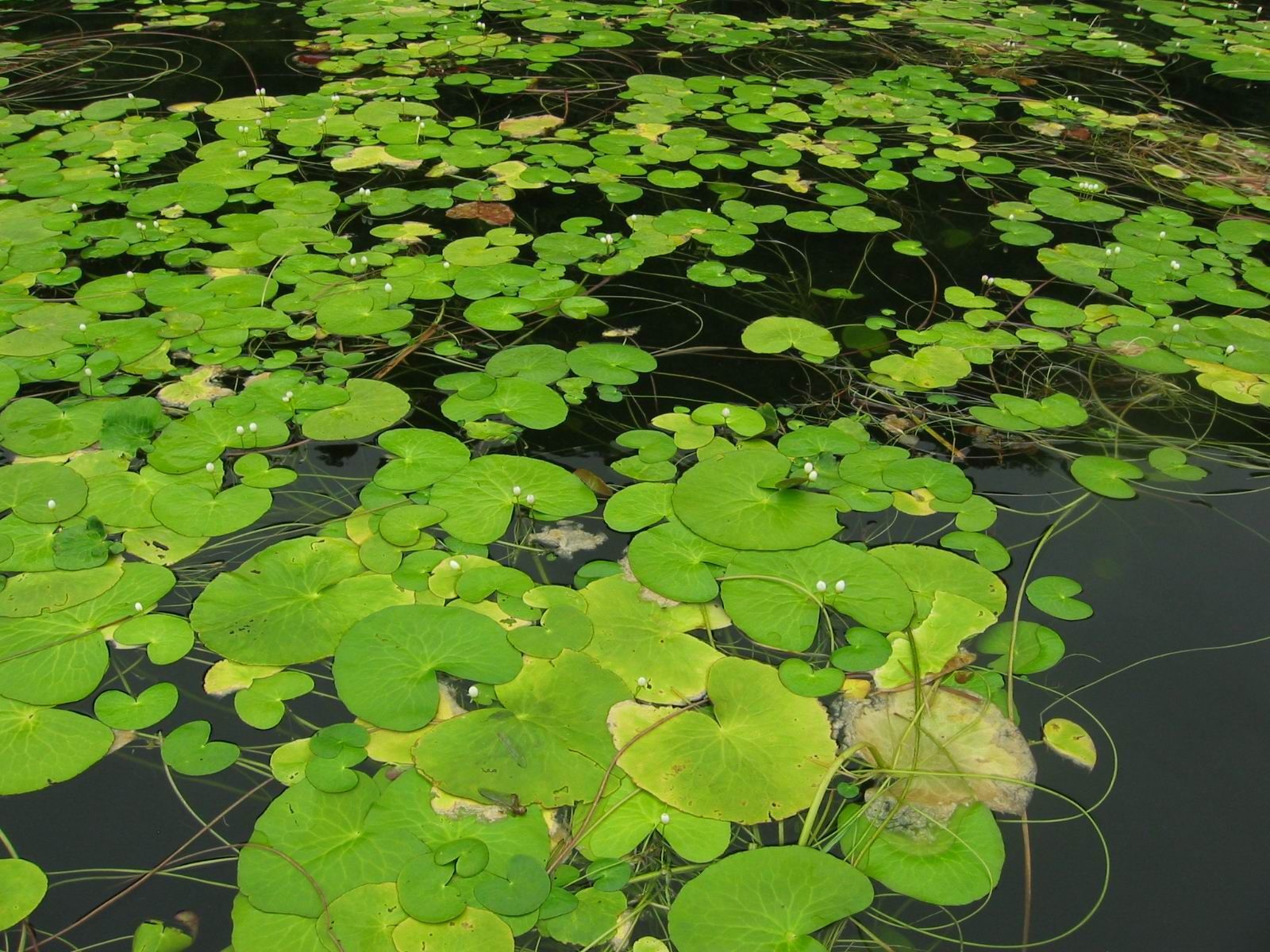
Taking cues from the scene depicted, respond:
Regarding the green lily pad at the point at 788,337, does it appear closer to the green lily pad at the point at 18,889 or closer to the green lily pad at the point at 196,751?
the green lily pad at the point at 196,751

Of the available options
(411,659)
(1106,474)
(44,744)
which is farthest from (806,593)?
(44,744)

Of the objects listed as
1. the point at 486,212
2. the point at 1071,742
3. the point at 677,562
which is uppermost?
the point at 486,212

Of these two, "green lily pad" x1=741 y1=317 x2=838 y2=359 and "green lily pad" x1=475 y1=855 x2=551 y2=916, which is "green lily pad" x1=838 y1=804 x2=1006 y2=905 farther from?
"green lily pad" x1=741 y1=317 x2=838 y2=359

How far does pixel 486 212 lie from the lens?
3416mm

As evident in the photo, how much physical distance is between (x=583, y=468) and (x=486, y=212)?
1.48 m

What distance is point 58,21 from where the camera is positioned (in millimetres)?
5211

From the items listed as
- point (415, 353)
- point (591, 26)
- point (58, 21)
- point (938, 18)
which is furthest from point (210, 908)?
point (938, 18)

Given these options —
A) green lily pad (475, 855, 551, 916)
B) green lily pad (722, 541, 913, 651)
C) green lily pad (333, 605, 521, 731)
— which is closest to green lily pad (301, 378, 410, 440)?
green lily pad (333, 605, 521, 731)

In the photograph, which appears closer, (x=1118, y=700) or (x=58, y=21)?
(x=1118, y=700)

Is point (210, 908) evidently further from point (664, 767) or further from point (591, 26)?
point (591, 26)

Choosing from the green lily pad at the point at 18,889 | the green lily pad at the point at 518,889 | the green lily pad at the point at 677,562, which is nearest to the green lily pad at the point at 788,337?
the green lily pad at the point at 677,562

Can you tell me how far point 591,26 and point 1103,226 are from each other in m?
3.09

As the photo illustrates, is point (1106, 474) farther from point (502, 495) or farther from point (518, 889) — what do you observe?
point (518, 889)

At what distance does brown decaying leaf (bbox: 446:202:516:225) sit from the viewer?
3.38 metres
